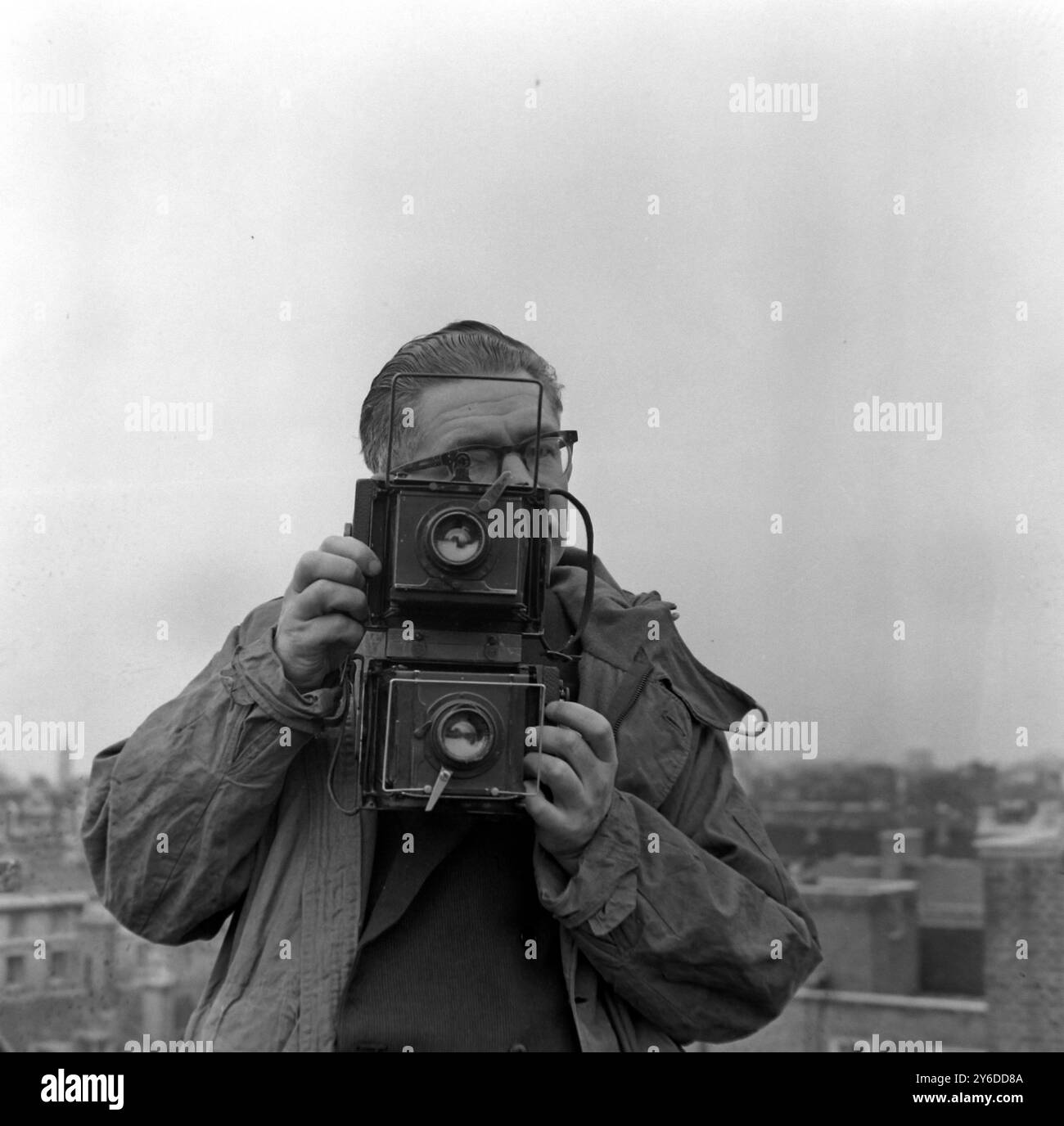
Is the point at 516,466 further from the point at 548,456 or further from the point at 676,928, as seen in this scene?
the point at 676,928

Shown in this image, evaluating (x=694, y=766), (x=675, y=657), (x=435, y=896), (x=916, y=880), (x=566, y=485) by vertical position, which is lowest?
(x=916, y=880)

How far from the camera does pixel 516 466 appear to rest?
2213mm

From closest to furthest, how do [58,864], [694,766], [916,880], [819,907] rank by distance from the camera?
[694,766] < [58,864] < [819,907] < [916,880]

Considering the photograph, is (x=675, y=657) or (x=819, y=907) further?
(x=819, y=907)

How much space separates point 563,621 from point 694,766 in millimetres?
349

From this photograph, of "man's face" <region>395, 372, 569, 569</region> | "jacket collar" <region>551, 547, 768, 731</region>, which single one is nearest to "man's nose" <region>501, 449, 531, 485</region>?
"man's face" <region>395, 372, 569, 569</region>

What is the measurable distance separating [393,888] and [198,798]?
329 millimetres

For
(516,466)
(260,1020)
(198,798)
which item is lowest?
(260,1020)

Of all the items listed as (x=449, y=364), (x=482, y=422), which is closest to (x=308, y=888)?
(x=482, y=422)

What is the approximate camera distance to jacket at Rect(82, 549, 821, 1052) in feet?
6.35
